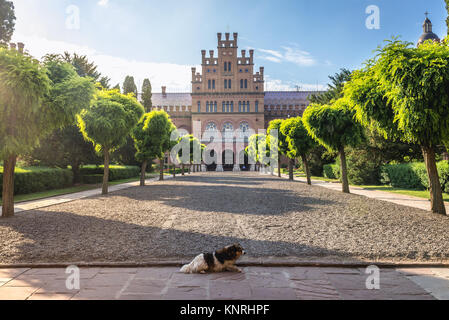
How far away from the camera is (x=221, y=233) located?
7152mm

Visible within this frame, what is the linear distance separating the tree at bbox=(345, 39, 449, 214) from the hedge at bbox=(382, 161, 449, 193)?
6.77 m

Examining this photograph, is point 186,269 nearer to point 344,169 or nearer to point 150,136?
point 344,169

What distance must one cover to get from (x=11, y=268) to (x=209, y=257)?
3.33 meters

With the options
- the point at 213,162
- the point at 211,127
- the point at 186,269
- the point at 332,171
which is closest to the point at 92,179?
the point at 332,171

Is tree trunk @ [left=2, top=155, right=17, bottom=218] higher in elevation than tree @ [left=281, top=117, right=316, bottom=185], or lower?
lower

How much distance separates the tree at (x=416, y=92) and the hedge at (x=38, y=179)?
1776cm

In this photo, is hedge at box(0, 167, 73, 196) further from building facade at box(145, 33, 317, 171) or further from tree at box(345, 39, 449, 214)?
building facade at box(145, 33, 317, 171)

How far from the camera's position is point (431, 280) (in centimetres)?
424

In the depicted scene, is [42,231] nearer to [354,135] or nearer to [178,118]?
[354,135]

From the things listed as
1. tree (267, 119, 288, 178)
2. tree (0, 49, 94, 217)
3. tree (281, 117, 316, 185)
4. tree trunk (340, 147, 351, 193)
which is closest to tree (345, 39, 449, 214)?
tree trunk (340, 147, 351, 193)

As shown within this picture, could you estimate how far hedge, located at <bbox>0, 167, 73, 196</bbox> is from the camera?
1653 cm

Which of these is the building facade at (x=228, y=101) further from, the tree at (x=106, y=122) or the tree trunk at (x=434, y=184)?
the tree trunk at (x=434, y=184)

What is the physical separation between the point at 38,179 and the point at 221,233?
15.8 meters
